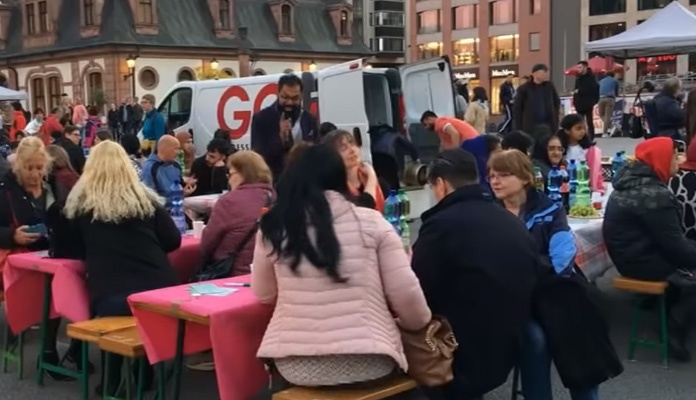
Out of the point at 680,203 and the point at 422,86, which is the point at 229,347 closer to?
the point at 680,203

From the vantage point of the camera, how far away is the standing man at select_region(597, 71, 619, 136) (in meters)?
19.2

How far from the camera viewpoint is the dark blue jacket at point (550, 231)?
4.32 m

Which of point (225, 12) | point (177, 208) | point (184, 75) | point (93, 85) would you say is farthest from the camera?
point (225, 12)

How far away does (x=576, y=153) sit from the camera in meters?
7.13

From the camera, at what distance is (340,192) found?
133 inches

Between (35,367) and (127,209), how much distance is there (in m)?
1.73

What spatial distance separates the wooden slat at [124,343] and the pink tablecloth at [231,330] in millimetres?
57

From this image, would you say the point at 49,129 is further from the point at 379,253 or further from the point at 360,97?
the point at 379,253

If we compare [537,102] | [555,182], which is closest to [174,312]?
[555,182]

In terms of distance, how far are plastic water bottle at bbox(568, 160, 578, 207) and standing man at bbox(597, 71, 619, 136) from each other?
13392mm

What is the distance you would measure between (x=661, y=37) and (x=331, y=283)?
12588mm

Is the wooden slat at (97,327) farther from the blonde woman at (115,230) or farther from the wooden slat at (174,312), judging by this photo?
the wooden slat at (174,312)

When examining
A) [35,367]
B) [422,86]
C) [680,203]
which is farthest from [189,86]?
[680,203]

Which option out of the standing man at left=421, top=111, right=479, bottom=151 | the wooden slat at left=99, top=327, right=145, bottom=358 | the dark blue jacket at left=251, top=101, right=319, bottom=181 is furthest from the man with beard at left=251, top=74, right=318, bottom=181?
the wooden slat at left=99, top=327, right=145, bottom=358
